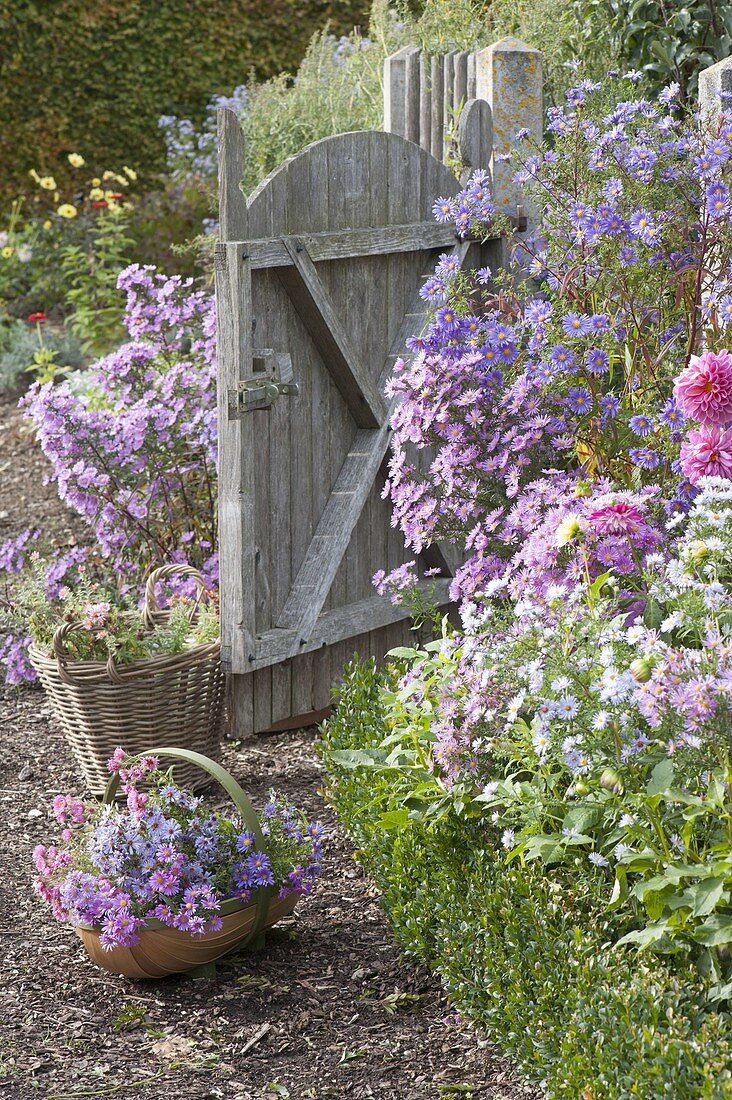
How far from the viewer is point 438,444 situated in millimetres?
3758

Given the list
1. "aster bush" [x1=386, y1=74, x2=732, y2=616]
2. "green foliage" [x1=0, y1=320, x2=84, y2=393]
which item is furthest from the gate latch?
"green foliage" [x1=0, y1=320, x2=84, y2=393]

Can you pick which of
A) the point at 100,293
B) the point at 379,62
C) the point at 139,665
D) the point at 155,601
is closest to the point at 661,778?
the point at 139,665

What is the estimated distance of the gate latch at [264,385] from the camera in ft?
12.7

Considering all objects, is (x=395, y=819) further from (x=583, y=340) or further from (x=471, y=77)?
(x=471, y=77)

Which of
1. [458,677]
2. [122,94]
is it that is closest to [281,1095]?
[458,677]

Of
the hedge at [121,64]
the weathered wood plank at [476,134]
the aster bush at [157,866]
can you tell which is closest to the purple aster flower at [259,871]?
the aster bush at [157,866]

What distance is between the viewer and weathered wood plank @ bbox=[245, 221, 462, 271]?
3861mm

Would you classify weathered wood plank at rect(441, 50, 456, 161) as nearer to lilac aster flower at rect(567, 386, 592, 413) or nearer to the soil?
lilac aster flower at rect(567, 386, 592, 413)

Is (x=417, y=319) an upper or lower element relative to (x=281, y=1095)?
upper

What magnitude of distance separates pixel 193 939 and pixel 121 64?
386 inches

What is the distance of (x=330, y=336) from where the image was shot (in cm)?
423

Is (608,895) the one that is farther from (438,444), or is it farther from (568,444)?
(438,444)

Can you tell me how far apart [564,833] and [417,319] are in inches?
107

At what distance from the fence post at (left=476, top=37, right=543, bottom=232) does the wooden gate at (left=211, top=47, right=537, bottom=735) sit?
0.28 ft
